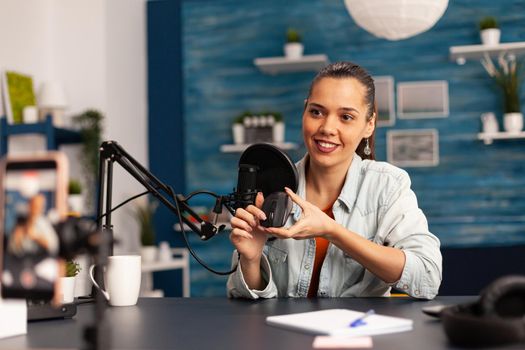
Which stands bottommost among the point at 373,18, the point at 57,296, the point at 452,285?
the point at 452,285

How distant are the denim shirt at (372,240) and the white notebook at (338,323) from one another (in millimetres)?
425

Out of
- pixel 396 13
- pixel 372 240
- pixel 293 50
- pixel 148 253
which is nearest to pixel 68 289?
pixel 372 240

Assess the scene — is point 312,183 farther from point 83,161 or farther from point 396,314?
point 83,161

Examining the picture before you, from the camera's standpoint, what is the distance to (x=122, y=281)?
1.62m

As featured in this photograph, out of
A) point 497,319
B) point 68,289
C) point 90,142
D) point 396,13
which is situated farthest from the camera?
point 90,142

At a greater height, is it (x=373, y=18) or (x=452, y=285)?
(x=373, y=18)

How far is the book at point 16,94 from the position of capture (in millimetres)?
3846

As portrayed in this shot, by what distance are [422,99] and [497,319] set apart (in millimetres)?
3845

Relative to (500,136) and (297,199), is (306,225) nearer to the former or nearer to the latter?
(297,199)

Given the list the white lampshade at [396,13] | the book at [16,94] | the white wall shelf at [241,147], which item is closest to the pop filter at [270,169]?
the white lampshade at [396,13]

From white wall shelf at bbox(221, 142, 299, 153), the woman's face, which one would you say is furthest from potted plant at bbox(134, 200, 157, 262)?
the woman's face

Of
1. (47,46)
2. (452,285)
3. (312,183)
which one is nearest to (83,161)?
(47,46)

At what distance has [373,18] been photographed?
2.83 metres

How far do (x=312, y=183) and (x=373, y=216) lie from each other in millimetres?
237
